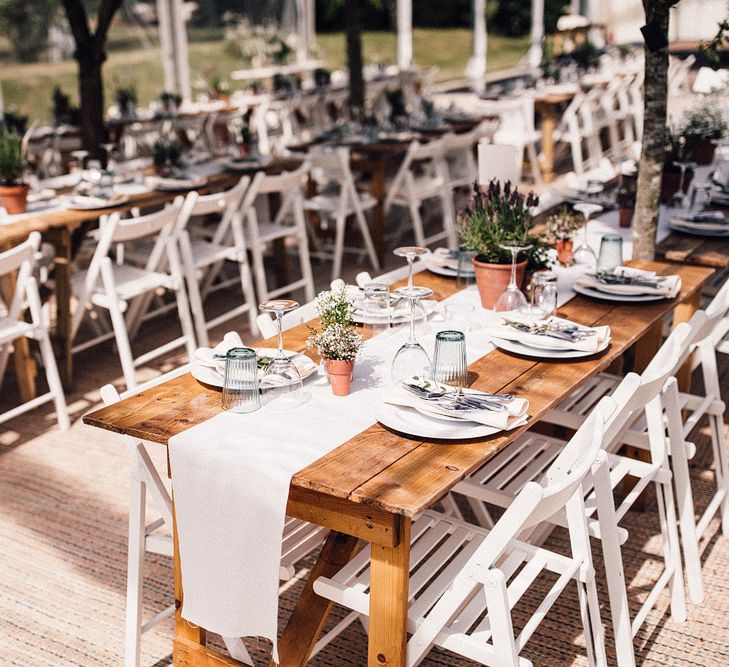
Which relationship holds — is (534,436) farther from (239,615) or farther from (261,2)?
(261,2)

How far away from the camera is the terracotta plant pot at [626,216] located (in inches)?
171

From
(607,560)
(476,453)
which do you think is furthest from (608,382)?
(476,453)

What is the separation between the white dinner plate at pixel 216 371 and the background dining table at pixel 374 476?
29mm

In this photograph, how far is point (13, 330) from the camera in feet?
13.1

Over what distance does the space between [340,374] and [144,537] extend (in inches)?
28.5

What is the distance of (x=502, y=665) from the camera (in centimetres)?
199

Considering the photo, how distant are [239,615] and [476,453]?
0.67m

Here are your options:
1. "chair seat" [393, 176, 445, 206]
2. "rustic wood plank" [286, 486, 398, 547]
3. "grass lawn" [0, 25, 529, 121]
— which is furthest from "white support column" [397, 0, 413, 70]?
"rustic wood plank" [286, 486, 398, 547]

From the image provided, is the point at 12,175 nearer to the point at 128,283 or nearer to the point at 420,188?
the point at 128,283

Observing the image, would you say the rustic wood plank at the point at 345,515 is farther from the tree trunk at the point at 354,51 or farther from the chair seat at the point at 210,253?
the tree trunk at the point at 354,51

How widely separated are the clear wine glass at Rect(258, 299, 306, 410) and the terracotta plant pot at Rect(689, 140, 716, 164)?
153 inches

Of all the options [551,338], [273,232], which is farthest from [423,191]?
[551,338]

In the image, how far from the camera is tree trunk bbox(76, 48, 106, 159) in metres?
5.82

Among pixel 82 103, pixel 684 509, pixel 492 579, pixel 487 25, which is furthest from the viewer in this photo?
pixel 487 25
